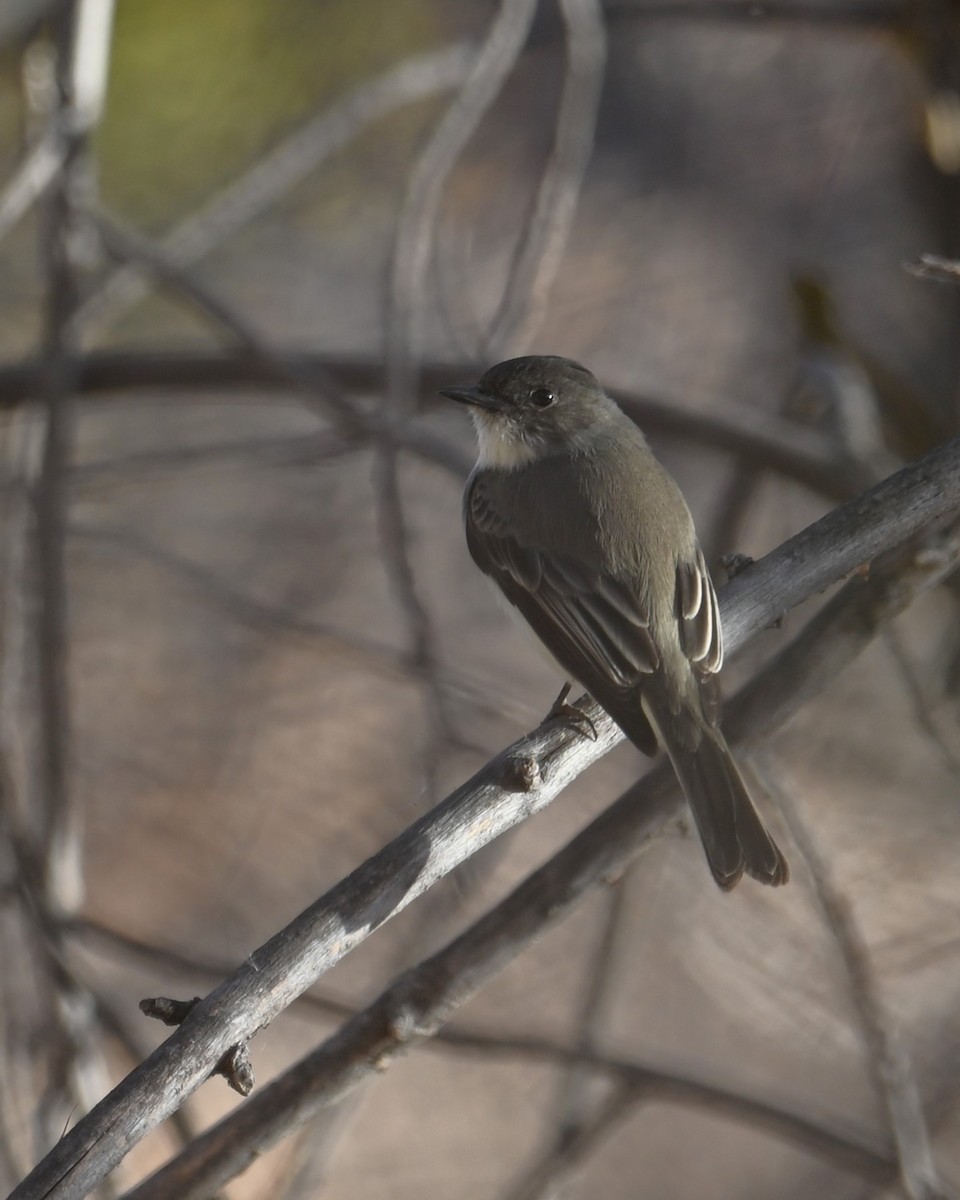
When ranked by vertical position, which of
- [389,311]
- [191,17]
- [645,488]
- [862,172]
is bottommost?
[645,488]

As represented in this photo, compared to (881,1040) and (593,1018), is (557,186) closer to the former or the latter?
(593,1018)

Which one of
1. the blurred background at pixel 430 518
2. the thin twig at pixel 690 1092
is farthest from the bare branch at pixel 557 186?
the thin twig at pixel 690 1092

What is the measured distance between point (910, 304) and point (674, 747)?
5272 millimetres

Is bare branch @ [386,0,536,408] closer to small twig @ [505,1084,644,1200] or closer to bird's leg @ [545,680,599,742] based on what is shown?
bird's leg @ [545,680,599,742]

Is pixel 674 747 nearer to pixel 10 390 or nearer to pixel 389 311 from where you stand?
pixel 389 311

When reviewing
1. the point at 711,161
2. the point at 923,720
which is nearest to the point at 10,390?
the point at 923,720

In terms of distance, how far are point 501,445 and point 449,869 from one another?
71.7 inches

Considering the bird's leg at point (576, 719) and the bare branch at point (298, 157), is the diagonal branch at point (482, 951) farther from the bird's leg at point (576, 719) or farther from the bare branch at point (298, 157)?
the bare branch at point (298, 157)

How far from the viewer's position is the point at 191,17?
293 inches

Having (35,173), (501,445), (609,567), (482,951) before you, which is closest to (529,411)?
(501,445)

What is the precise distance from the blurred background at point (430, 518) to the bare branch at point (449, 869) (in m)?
0.56

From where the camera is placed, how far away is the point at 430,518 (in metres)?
7.00

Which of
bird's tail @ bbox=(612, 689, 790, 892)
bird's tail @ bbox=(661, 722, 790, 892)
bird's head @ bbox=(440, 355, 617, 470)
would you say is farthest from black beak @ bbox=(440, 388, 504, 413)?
bird's tail @ bbox=(661, 722, 790, 892)

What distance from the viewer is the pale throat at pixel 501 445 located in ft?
12.5
